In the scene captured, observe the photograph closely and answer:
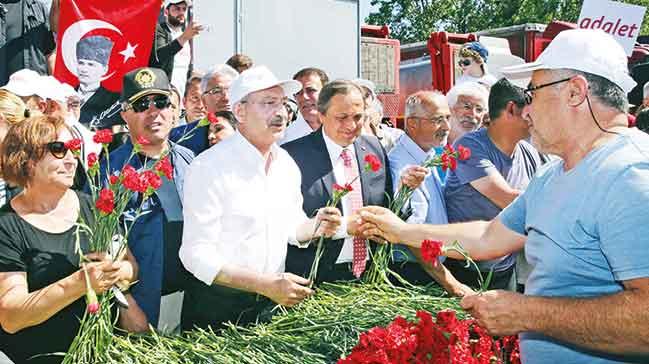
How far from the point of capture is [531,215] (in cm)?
272

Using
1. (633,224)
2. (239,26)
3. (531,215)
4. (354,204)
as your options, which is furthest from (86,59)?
(633,224)

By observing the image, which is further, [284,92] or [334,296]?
[284,92]

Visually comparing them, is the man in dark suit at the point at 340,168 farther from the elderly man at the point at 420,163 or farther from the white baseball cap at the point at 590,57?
the white baseball cap at the point at 590,57

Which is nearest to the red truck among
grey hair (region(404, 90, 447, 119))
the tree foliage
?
grey hair (region(404, 90, 447, 119))

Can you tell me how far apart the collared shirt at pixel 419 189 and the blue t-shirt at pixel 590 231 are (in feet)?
6.09

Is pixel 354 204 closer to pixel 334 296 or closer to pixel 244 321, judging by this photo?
pixel 334 296

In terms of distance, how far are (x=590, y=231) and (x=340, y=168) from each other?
217 centimetres

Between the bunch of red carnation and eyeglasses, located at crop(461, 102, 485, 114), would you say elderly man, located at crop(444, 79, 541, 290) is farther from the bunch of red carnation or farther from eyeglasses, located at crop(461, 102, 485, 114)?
the bunch of red carnation

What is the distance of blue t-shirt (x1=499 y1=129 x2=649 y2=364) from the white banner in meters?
8.42

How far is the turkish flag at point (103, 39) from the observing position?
6.21m

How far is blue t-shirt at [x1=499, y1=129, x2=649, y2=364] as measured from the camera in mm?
2307

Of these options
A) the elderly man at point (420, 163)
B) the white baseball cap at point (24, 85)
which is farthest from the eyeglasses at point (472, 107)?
the white baseball cap at point (24, 85)

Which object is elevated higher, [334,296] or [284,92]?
[284,92]

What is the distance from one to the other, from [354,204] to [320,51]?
3.96 meters
